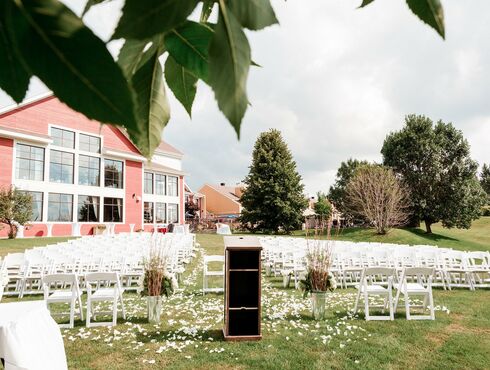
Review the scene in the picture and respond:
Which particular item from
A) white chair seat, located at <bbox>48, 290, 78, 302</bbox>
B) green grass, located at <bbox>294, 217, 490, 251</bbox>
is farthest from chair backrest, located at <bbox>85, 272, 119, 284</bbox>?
green grass, located at <bbox>294, 217, 490, 251</bbox>

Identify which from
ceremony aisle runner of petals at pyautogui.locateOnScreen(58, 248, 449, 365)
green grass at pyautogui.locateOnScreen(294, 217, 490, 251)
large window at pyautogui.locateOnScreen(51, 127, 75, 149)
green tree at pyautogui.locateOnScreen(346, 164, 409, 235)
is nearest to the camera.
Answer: ceremony aisle runner of petals at pyautogui.locateOnScreen(58, 248, 449, 365)

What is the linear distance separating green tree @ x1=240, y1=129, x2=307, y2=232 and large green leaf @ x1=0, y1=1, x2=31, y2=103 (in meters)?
42.8

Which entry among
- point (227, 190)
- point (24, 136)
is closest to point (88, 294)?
point (24, 136)

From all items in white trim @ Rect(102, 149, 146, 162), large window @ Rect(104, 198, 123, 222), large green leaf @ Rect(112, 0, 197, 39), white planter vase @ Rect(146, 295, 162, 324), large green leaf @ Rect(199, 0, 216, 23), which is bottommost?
white planter vase @ Rect(146, 295, 162, 324)

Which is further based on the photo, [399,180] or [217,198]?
[217,198]

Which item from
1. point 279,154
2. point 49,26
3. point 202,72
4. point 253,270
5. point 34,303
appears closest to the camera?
point 49,26

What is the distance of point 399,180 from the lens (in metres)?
40.0

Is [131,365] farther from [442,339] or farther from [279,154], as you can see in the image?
[279,154]

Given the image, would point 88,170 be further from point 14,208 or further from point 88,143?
point 14,208

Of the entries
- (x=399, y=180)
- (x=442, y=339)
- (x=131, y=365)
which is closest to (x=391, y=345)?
(x=442, y=339)

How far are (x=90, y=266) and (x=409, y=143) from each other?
120ft

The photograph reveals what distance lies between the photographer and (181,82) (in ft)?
1.90

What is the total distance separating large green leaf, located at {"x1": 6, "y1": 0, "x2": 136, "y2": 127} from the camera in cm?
27

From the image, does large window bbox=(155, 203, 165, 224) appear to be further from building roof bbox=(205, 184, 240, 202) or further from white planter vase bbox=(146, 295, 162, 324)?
white planter vase bbox=(146, 295, 162, 324)
